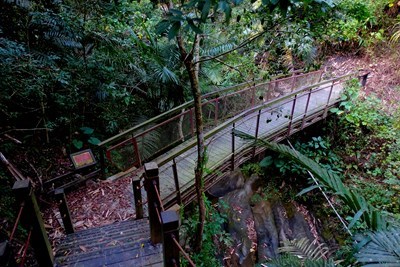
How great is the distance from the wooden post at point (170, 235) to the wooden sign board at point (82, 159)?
3.23m

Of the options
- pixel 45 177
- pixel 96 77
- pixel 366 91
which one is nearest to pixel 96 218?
pixel 45 177

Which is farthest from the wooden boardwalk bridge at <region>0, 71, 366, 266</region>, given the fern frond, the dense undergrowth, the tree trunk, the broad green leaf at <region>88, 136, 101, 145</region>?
the fern frond

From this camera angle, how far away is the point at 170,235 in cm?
176

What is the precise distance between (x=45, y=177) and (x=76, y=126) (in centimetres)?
149

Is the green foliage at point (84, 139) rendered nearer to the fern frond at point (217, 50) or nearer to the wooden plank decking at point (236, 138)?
the wooden plank decking at point (236, 138)

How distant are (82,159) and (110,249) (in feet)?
7.29

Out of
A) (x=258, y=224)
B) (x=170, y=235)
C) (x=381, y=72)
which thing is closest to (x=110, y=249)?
(x=170, y=235)

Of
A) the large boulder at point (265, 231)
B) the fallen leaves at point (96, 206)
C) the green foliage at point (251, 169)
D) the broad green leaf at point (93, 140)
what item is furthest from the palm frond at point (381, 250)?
the broad green leaf at point (93, 140)

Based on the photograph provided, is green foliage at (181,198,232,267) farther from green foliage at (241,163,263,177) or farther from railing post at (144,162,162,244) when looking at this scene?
green foliage at (241,163,263,177)

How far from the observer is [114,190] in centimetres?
441

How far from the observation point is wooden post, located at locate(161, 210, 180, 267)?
5.70 feet

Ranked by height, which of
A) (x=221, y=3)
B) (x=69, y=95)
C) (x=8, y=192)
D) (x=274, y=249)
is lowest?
(x=274, y=249)

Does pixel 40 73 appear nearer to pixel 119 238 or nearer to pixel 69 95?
pixel 69 95

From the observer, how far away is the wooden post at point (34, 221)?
7.38ft
